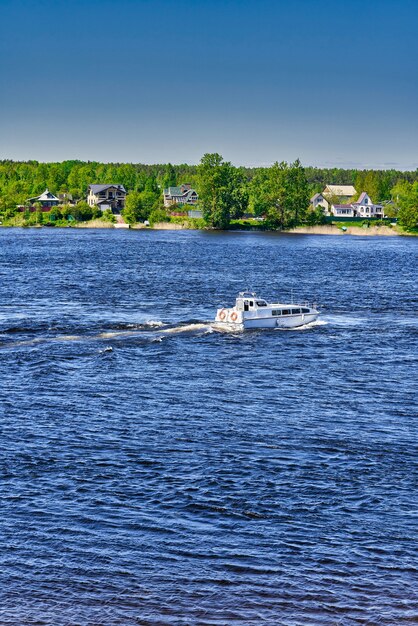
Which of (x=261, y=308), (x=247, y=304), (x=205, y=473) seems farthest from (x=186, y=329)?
(x=205, y=473)

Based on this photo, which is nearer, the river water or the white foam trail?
the river water

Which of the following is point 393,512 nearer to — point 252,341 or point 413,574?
point 413,574

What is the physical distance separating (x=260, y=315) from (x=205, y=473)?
41228 millimetres

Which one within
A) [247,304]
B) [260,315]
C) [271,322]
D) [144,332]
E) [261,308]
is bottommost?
[144,332]

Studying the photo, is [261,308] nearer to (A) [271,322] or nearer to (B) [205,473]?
(A) [271,322]

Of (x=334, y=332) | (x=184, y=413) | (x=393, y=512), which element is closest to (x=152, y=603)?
(x=393, y=512)

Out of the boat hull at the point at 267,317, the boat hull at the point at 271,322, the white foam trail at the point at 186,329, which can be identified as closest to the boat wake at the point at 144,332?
the white foam trail at the point at 186,329

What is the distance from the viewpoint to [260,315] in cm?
7969

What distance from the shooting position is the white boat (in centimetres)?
7862

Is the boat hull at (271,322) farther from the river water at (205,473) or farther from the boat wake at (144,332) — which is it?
the river water at (205,473)

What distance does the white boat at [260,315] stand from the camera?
78.6m

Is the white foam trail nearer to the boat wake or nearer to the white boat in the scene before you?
the boat wake

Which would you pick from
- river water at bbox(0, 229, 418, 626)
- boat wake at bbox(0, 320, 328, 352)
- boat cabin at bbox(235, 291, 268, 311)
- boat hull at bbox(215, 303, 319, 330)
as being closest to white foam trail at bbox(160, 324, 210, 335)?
boat wake at bbox(0, 320, 328, 352)

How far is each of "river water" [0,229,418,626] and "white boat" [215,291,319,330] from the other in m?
1.56
